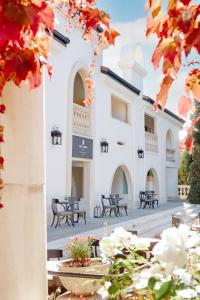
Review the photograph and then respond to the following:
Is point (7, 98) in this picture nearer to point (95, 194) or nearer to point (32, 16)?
point (32, 16)

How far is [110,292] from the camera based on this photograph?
1.49 metres

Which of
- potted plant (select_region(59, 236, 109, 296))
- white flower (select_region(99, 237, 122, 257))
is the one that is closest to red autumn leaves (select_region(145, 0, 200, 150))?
white flower (select_region(99, 237, 122, 257))

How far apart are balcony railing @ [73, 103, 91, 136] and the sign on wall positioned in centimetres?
33

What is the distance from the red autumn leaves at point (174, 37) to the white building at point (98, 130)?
8.03 metres

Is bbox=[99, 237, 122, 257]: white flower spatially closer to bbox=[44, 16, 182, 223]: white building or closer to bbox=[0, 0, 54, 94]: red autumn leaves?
bbox=[0, 0, 54, 94]: red autumn leaves

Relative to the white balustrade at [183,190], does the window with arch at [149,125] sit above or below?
above

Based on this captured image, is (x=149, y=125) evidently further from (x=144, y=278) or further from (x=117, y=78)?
(x=144, y=278)

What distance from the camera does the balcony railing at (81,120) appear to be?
46.0ft

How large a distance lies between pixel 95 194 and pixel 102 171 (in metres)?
1.15

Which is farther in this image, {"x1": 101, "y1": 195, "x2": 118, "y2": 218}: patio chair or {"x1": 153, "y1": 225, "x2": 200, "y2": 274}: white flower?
{"x1": 101, "y1": 195, "x2": 118, "y2": 218}: patio chair

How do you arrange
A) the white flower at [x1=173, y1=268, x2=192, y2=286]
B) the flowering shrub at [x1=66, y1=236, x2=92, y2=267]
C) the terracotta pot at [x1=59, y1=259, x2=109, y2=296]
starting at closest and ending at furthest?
the white flower at [x1=173, y1=268, x2=192, y2=286]
the terracotta pot at [x1=59, y1=259, x2=109, y2=296]
the flowering shrub at [x1=66, y1=236, x2=92, y2=267]

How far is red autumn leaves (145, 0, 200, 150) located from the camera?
1112 millimetres

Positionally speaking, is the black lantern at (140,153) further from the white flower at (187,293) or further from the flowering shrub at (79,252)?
the white flower at (187,293)

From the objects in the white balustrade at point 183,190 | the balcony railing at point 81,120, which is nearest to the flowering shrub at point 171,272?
the balcony railing at point 81,120
